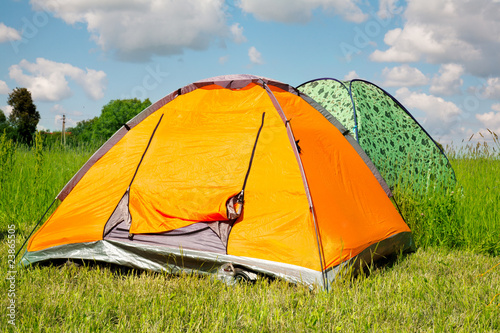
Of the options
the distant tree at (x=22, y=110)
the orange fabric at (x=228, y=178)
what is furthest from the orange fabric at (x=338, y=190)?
the distant tree at (x=22, y=110)

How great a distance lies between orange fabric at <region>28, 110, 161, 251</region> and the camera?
382 centimetres

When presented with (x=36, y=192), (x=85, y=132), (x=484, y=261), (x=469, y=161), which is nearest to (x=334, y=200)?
(x=484, y=261)

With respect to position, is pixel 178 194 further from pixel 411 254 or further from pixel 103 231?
pixel 411 254

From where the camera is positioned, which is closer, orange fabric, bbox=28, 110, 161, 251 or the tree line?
orange fabric, bbox=28, 110, 161, 251

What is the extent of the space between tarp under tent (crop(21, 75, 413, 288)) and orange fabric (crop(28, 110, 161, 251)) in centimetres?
1

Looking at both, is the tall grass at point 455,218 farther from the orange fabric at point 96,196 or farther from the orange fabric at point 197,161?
the orange fabric at point 96,196

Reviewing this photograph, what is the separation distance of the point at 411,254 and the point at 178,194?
2.47 m

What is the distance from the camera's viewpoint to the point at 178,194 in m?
3.71

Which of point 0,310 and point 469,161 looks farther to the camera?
point 469,161

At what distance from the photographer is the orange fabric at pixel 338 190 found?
3424 mm

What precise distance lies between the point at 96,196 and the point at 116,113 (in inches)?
1483

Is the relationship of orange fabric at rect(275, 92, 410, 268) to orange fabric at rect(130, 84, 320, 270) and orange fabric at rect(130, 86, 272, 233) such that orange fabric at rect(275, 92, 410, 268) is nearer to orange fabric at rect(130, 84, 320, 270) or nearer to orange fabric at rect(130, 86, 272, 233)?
orange fabric at rect(130, 84, 320, 270)

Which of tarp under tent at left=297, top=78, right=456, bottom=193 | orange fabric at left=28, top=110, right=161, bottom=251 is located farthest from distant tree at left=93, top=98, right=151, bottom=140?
orange fabric at left=28, top=110, right=161, bottom=251
